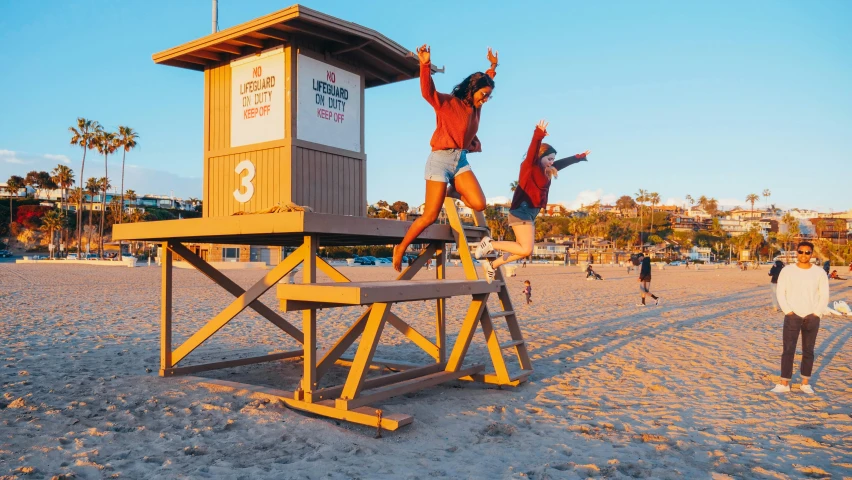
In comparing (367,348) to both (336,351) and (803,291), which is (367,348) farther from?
(803,291)

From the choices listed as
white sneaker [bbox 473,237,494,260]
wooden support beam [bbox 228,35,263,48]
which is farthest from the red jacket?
wooden support beam [bbox 228,35,263,48]

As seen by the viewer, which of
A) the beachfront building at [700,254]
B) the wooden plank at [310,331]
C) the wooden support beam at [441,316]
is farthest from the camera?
the beachfront building at [700,254]

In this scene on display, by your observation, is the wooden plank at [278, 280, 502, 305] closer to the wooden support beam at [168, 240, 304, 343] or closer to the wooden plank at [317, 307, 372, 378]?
the wooden plank at [317, 307, 372, 378]

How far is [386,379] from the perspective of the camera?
559 cm

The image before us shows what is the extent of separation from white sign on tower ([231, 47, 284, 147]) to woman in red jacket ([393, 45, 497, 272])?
1.74m

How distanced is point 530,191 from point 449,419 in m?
2.21

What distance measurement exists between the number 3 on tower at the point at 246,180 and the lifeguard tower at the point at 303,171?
16 millimetres

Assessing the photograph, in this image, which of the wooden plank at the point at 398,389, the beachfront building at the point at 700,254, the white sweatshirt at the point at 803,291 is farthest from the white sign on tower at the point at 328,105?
the beachfront building at the point at 700,254

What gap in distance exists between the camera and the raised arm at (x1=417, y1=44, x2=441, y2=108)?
438cm

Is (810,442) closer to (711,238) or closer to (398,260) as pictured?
(398,260)

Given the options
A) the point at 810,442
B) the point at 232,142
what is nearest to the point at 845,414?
the point at 810,442

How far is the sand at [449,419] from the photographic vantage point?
12.3 feet

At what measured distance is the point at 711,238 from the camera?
138 m

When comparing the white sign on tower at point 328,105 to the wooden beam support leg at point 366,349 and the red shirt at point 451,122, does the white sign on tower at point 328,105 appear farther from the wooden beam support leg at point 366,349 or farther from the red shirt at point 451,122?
the wooden beam support leg at point 366,349
